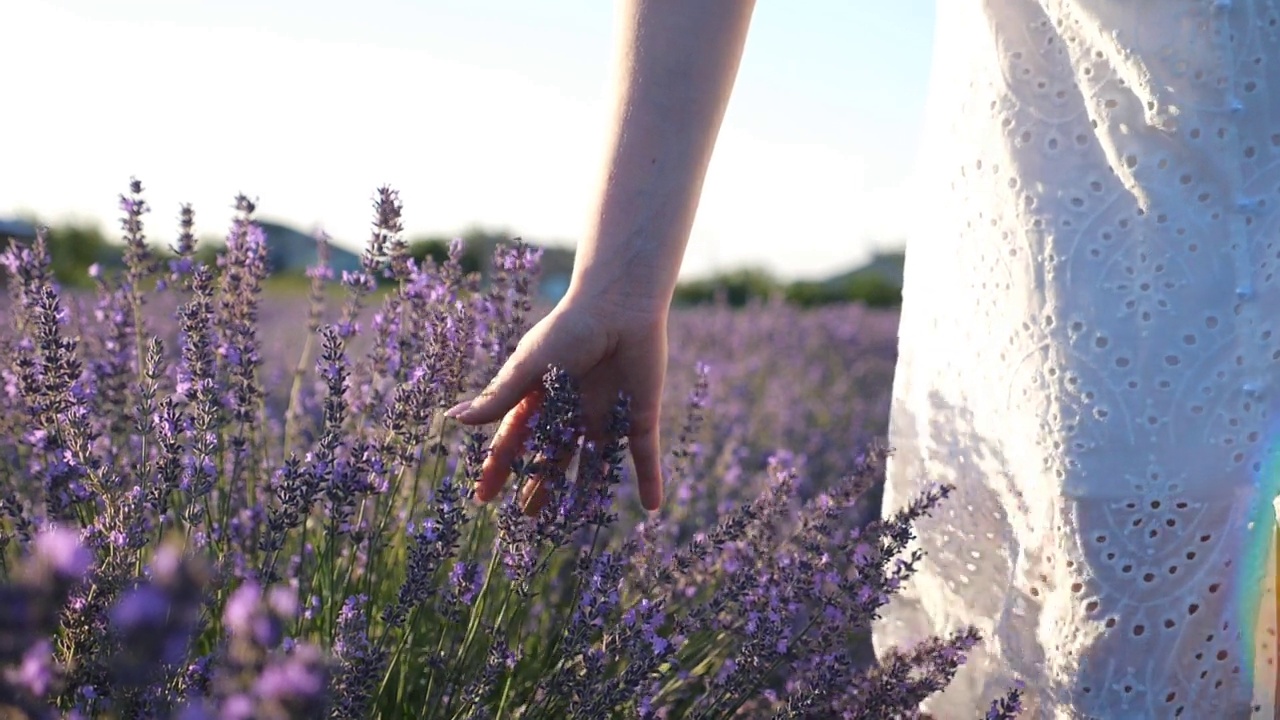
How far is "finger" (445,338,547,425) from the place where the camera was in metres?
1.45

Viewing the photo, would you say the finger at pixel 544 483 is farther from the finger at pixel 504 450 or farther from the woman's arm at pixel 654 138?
the woman's arm at pixel 654 138

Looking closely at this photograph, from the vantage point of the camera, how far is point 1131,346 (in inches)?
61.3

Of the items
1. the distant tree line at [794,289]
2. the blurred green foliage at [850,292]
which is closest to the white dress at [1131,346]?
the distant tree line at [794,289]

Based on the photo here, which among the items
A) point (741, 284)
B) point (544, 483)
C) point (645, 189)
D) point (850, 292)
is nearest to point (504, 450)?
point (544, 483)

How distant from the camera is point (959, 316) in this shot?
1765 millimetres

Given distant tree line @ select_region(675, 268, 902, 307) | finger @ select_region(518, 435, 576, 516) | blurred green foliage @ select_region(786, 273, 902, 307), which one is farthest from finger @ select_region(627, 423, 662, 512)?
blurred green foliage @ select_region(786, 273, 902, 307)

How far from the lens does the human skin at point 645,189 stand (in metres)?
1.52

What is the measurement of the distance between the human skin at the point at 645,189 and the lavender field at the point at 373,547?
9 centimetres

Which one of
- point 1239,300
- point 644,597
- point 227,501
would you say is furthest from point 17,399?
point 1239,300

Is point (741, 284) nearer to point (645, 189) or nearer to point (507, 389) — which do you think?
point (645, 189)

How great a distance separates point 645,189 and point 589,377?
0.27 m

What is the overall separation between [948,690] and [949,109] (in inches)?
35.9

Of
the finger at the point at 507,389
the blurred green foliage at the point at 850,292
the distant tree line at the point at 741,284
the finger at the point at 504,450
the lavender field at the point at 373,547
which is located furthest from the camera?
the blurred green foliage at the point at 850,292

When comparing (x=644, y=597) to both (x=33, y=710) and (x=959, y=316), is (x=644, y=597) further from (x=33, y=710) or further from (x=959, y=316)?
(x=33, y=710)
